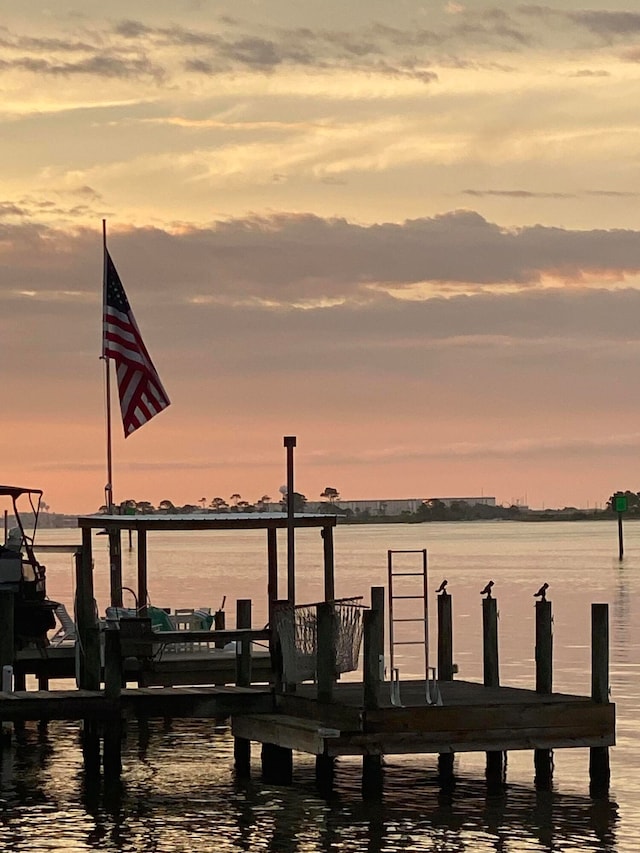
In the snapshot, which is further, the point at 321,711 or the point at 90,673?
the point at 90,673

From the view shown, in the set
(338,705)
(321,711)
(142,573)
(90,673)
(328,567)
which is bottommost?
(321,711)

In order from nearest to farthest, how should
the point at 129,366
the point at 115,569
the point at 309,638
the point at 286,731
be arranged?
1. the point at 286,731
2. the point at 309,638
3. the point at 115,569
4. the point at 129,366

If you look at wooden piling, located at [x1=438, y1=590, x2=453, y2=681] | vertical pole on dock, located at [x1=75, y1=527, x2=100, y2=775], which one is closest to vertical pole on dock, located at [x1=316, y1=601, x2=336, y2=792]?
vertical pole on dock, located at [x1=75, y1=527, x2=100, y2=775]

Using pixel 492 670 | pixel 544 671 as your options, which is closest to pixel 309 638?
pixel 492 670

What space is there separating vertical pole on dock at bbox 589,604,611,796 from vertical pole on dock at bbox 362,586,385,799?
3205mm

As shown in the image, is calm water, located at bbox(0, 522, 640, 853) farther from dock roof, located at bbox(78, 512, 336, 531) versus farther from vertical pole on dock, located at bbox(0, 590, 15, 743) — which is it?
dock roof, located at bbox(78, 512, 336, 531)

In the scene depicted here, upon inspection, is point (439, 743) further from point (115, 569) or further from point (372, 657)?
point (115, 569)

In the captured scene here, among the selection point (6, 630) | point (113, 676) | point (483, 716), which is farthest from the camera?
point (6, 630)

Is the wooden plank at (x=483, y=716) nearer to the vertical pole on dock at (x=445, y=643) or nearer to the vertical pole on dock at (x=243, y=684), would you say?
the vertical pole on dock at (x=445, y=643)

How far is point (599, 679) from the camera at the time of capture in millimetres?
26453

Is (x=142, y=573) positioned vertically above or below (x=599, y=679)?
above

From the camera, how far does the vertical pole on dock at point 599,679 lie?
2652 cm

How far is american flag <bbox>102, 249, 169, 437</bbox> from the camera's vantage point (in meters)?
37.9

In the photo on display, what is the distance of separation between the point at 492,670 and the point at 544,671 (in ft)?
3.48
